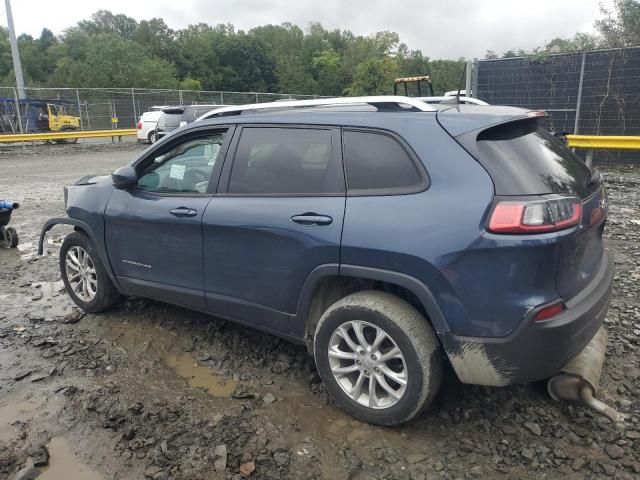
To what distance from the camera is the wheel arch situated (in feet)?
8.97

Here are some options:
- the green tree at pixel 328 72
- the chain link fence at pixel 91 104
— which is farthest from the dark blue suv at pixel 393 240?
the green tree at pixel 328 72

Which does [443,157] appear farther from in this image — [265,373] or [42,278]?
[42,278]

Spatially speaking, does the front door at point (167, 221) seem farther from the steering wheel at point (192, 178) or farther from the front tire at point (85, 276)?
the front tire at point (85, 276)

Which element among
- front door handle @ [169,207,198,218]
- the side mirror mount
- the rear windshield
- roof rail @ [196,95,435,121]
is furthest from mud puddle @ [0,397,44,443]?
the rear windshield

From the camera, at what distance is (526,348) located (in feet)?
8.52

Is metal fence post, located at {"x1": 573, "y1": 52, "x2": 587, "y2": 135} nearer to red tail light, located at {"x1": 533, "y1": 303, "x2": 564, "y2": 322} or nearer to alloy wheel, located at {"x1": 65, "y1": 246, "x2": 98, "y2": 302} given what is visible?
red tail light, located at {"x1": 533, "y1": 303, "x2": 564, "y2": 322}

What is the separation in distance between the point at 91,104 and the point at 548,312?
3016cm

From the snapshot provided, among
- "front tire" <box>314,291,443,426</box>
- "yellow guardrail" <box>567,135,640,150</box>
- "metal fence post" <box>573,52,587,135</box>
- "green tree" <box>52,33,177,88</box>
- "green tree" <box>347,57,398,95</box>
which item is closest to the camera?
"front tire" <box>314,291,443,426</box>

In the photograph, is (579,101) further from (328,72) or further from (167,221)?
(328,72)

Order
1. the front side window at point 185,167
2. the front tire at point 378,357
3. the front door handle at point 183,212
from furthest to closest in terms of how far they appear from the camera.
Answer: the front side window at point 185,167, the front door handle at point 183,212, the front tire at point 378,357

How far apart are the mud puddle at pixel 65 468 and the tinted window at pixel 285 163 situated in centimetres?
178

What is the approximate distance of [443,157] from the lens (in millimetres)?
2787

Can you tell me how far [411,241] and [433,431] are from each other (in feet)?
3.64

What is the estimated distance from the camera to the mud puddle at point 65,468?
8.97 feet
